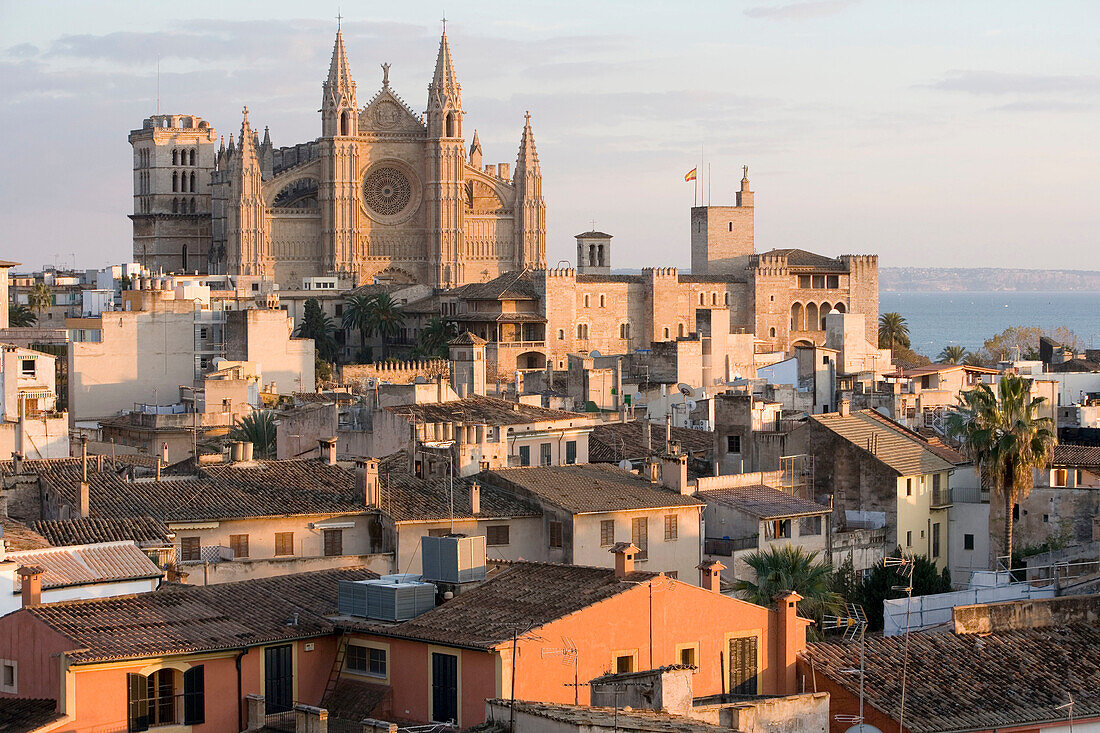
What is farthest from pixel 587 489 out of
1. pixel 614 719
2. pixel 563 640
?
pixel 614 719

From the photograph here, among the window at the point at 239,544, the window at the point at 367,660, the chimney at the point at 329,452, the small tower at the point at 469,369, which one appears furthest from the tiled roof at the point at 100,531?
the small tower at the point at 469,369

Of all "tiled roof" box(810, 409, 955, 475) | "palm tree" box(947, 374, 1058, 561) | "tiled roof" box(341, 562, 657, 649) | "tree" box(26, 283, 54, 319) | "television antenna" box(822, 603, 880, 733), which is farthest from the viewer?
"tree" box(26, 283, 54, 319)

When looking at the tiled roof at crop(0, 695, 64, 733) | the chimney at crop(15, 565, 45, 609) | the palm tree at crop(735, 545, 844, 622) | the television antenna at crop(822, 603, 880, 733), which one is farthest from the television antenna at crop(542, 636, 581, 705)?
the palm tree at crop(735, 545, 844, 622)

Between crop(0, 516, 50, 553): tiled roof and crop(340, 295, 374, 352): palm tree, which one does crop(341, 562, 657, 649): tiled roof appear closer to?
crop(0, 516, 50, 553): tiled roof

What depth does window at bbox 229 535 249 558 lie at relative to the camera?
2680 cm

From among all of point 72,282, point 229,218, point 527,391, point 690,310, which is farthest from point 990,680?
point 229,218

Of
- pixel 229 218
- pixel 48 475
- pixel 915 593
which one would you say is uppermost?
pixel 229 218

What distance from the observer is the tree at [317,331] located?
10338 centimetres

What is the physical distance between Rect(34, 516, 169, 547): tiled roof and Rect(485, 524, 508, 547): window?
4.88 meters

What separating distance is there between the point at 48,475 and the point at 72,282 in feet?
253

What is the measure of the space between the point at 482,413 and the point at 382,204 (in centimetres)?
7988

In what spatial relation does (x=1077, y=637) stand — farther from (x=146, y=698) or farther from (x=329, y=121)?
(x=329, y=121)

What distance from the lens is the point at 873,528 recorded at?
113ft

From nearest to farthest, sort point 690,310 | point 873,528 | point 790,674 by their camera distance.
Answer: point 790,674
point 873,528
point 690,310
